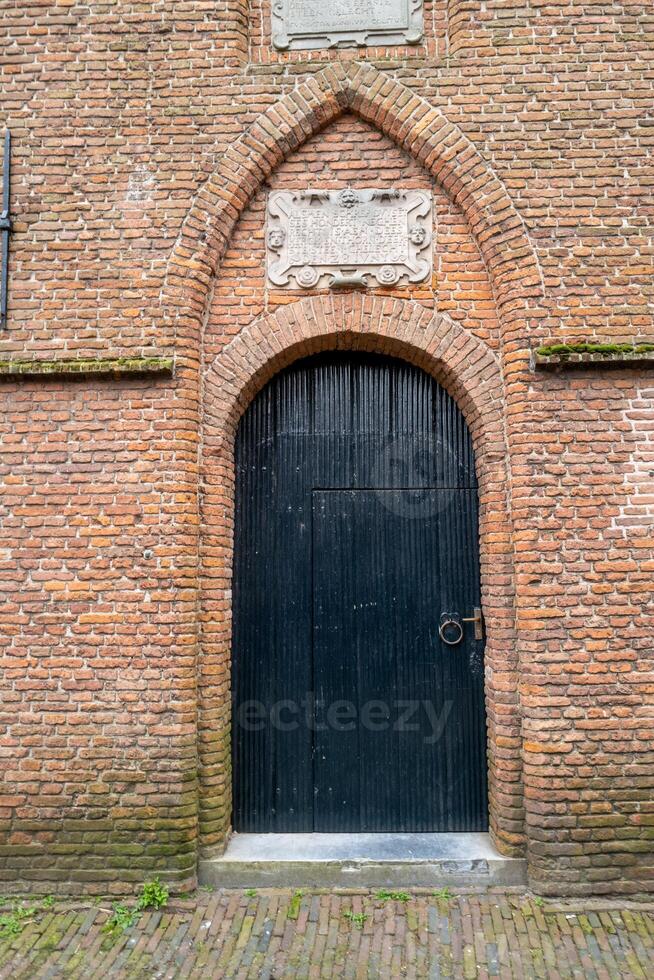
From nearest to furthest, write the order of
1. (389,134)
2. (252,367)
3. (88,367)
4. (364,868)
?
(364,868), (88,367), (252,367), (389,134)

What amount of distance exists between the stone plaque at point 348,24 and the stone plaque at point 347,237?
1.21 m

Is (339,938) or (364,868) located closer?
(339,938)

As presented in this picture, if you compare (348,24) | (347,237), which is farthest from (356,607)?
(348,24)

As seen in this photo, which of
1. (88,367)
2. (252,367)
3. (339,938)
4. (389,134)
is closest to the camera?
(339,938)

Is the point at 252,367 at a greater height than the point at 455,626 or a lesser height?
greater

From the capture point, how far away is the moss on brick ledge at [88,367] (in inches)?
167

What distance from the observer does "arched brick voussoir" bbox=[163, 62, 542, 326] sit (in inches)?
173

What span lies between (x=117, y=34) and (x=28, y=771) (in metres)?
5.39

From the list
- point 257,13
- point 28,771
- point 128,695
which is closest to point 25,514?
point 128,695

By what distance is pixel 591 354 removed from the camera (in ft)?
13.7

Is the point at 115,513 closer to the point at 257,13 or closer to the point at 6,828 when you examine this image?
the point at 6,828

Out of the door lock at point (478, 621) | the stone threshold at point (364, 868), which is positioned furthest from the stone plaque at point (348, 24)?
the stone threshold at point (364, 868)

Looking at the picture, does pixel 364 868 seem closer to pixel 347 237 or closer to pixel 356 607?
pixel 356 607

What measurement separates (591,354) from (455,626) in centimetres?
218
